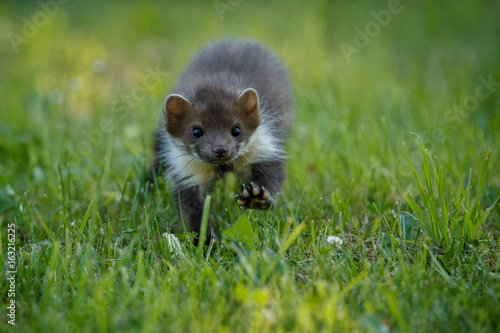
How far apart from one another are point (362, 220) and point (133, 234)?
1.73 metres

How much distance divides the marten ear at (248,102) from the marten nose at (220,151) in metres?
0.43

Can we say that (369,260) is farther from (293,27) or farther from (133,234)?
(293,27)

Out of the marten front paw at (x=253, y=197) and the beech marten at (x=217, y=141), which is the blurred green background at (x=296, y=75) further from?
the marten front paw at (x=253, y=197)

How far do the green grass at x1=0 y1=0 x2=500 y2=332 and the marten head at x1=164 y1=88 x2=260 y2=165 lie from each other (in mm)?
555

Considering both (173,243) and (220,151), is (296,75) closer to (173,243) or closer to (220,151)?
(220,151)

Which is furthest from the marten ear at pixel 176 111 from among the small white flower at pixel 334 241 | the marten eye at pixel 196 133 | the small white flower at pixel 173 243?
the small white flower at pixel 334 241

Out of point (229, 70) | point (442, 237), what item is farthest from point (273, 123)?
point (442, 237)

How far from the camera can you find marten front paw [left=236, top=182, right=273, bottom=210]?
13.0ft

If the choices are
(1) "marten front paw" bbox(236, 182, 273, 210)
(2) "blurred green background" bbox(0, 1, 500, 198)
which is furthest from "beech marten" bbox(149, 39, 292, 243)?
(2) "blurred green background" bbox(0, 1, 500, 198)

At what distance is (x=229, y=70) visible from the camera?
4918 millimetres

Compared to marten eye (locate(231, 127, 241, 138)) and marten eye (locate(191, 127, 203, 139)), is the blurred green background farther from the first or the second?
marten eye (locate(231, 127, 241, 138))

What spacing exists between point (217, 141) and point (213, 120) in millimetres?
188

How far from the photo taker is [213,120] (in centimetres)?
409

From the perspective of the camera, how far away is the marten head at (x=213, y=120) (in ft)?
13.3
